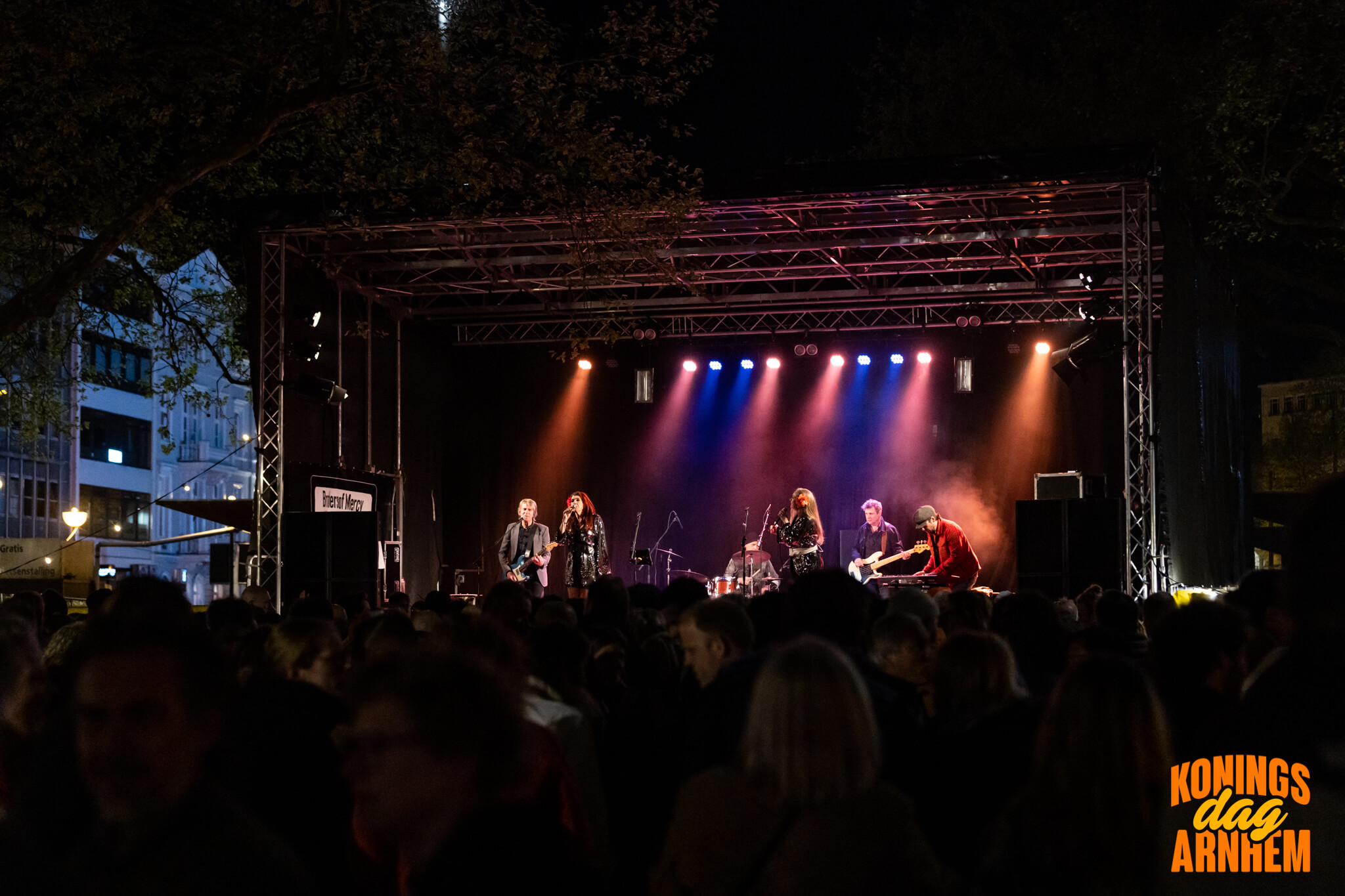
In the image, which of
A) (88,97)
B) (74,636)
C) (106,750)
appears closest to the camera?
(106,750)

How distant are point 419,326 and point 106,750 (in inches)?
782

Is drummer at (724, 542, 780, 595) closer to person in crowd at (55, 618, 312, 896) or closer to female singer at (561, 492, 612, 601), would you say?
female singer at (561, 492, 612, 601)

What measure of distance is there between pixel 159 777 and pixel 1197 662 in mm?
2944

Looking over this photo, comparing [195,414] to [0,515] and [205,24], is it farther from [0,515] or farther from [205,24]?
[205,24]

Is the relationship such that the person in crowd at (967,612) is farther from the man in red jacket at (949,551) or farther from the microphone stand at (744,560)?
the microphone stand at (744,560)

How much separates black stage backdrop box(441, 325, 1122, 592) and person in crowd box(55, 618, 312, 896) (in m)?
19.3

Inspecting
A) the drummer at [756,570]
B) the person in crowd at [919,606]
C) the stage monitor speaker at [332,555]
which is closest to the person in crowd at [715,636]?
the person in crowd at [919,606]

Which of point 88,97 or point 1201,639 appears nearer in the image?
point 1201,639

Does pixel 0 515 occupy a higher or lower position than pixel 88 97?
lower

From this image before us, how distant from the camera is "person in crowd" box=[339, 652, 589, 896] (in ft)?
6.77

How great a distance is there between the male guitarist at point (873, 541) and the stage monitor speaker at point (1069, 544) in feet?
13.9

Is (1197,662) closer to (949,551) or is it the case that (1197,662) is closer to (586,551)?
(949,551)

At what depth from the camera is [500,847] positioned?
2.07 meters

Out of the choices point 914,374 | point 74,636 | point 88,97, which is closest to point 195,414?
point 914,374
